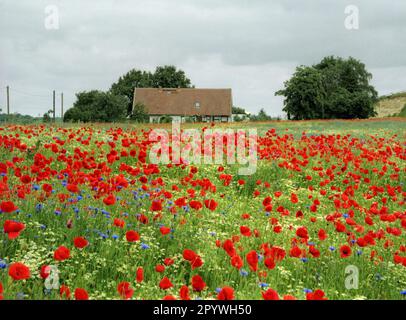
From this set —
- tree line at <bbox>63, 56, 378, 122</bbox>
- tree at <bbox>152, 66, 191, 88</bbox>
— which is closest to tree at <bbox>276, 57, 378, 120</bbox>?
tree line at <bbox>63, 56, 378, 122</bbox>

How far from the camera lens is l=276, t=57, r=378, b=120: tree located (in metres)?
65.1

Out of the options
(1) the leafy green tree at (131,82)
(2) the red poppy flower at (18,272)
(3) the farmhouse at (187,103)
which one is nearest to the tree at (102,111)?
(3) the farmhouse at (187,103)

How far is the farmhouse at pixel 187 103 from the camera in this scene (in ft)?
196

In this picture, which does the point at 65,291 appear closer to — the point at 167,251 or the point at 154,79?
the point at 167,251

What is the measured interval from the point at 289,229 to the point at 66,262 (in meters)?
2.92

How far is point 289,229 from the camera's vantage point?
575cm

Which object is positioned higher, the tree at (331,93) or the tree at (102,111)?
the tree at (331,93)

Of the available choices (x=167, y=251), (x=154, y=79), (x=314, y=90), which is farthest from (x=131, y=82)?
(x=167, y=251)

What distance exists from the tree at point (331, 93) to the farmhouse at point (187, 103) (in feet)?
33.1

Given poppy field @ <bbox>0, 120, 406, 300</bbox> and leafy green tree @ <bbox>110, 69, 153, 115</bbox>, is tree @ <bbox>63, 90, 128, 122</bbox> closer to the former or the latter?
leafy green tree @ <bbox>110, 69, 153, 115</bbox>

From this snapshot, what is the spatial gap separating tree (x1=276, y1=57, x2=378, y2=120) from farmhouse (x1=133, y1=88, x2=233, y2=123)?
33.1ft

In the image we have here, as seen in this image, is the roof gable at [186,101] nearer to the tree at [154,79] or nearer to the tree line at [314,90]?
the tree line at [314,90]

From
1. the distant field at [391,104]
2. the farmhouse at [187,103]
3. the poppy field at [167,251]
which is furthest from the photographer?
the distant field at [391,104]
